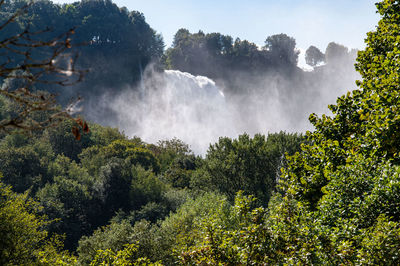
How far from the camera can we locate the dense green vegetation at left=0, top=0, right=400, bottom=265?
1037cm

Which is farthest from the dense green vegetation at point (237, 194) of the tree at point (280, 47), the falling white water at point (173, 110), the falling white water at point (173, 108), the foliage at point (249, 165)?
the tree at point (280, 47)

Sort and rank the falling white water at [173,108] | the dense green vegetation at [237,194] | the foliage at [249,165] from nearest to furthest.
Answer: the dense green vegetation at [237,194] < the foliage at [249,165] < the falling white water at [173,108]

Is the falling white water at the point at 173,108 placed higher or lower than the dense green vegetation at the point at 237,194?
higher

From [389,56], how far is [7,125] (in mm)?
14027

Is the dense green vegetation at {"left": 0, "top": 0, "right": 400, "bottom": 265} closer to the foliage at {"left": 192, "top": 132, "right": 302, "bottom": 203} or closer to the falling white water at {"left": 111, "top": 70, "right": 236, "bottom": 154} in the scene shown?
the foliage at {"left": 192, "top": 132, "right": 302, "bottom": 203}

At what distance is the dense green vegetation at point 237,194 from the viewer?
34.0 feet

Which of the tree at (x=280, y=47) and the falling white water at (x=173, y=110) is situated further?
the tree at (x=280, y=47)

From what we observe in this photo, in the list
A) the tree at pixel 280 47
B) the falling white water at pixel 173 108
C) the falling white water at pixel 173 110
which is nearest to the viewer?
the falling white water at pixel 173 108

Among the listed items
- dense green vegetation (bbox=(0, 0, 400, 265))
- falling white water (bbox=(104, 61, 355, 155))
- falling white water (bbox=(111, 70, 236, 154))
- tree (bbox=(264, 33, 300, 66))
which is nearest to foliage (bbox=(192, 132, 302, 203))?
dense green vegetation (bbox=(0, 0, 400, 265))

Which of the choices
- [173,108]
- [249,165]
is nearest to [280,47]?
[173,108]

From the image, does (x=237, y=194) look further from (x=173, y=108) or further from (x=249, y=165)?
(x=173, y=108)

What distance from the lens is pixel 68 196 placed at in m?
47.4

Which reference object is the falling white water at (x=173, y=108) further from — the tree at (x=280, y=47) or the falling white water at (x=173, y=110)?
the tree at (x=280, y=47)

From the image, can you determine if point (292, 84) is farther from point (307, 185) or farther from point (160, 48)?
point (307, 185)
